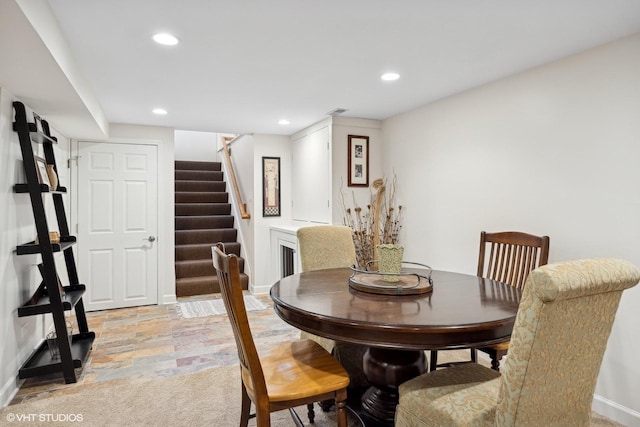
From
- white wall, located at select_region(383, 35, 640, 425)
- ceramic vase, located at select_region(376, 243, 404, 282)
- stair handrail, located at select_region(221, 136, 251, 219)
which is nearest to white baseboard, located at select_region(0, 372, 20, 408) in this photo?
ceramic vase, located at select_region(376, 243, 404, 282)

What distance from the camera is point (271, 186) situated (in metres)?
5.21

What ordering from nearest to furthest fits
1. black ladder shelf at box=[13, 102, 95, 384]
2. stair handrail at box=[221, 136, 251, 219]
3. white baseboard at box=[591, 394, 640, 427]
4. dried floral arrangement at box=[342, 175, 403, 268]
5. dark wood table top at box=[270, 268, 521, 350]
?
dark wood table top at box=[270, 268, 521, 350], white baseboard at box=[591, 394, 640, 427], black ladder shelf at box=[13, 102, 95, 384], dried floral arrangement at box=[342, 175, 403, 268], stair handrail at box=[221, 136, 251, 219]

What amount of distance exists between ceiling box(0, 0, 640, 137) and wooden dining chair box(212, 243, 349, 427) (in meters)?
1.24

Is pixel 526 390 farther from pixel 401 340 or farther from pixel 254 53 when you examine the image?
pixel 254 53

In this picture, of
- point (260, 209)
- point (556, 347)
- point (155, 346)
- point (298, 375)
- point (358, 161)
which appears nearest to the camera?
point (556, 347)

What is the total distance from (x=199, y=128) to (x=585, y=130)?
3.98 meters

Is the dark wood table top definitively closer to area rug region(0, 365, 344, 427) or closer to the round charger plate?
the round charger plate

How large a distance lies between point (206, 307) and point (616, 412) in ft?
12.5

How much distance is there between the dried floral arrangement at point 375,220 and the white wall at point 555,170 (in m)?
0.48

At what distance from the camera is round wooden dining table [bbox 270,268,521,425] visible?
140 centimetres

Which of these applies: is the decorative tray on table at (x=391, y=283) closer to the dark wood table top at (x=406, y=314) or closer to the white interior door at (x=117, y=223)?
the dark wood table top at (x=406, y=314)

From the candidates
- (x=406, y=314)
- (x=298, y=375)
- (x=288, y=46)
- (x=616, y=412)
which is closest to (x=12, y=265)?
(x=298, y=375)

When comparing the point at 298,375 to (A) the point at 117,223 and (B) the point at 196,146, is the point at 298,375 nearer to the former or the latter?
(A) the point at 117,223

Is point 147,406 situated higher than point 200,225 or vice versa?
point 200,225
